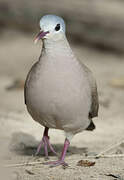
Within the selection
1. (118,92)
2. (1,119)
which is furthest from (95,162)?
(118,92)

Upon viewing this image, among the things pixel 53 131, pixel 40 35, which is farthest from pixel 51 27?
pixel 53 131

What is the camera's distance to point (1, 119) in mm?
6715

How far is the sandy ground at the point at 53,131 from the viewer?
4.41 m

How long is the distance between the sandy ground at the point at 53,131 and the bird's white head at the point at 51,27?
1188 millimetres

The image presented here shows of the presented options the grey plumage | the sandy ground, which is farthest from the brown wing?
the sandy ground

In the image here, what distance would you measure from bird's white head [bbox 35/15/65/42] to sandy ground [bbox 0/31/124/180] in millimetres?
1188

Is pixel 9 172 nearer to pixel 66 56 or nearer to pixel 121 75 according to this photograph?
pixel 66 56

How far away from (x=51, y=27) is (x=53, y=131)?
253 cm

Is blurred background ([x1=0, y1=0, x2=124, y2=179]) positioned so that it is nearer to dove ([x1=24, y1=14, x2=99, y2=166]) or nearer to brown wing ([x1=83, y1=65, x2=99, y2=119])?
brown wing ([x1=83, y1=65, x2=99, y2=119])

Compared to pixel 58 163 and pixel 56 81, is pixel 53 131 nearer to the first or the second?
pixel 58 163

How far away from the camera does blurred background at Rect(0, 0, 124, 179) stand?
23.8 ft

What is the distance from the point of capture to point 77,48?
11625mm

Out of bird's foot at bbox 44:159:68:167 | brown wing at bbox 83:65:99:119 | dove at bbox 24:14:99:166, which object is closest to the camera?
dove at bbox 24:14:99:166

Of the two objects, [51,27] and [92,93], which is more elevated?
[51,27]
